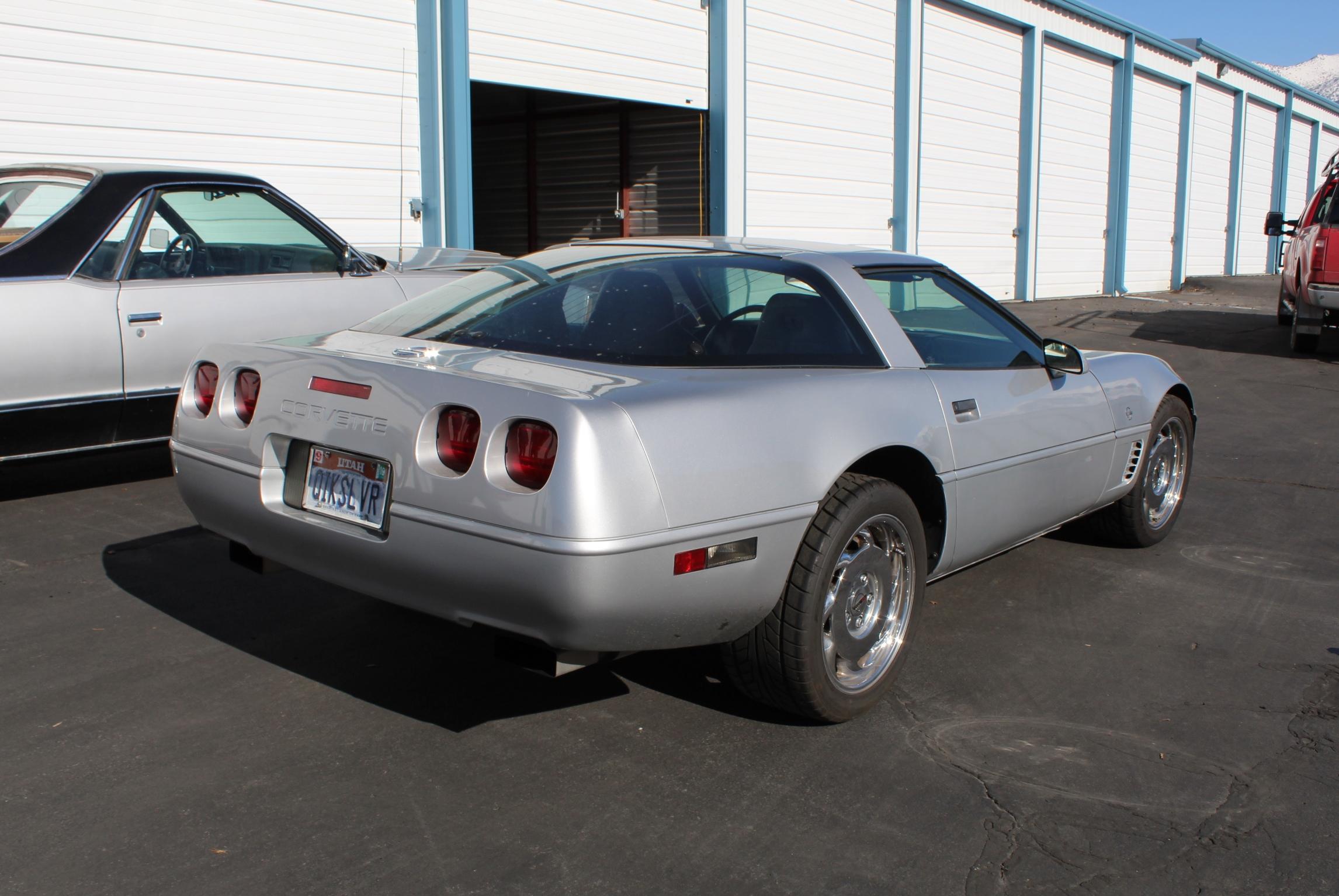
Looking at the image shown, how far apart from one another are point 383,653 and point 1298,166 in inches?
1458

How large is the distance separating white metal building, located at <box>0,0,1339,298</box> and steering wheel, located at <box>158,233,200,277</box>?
2.93 metres

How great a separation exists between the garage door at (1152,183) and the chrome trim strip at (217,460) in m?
22.9

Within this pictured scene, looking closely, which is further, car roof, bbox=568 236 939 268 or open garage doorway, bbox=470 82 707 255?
open garage doorway, bbox=470 82 707 255

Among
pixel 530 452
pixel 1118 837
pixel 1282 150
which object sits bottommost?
pixel 1118 837

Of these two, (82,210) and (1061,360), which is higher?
(82,210)

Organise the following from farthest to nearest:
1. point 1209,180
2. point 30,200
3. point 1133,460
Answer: point 1209,180
point 30,200
point 1133,460

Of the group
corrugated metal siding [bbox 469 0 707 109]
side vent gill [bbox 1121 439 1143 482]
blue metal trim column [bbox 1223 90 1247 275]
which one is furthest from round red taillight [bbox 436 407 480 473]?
blue metal trim column [bbox 1223 90 1247 275]

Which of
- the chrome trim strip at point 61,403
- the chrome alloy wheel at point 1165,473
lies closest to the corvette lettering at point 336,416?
the chrome trim strip at point 61,403

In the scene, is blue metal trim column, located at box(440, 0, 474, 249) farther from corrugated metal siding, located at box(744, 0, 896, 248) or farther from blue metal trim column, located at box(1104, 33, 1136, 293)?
blue metal trim column, located at box(1104, 33, 1136, 293)

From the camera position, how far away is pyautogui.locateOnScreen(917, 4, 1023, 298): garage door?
1809 cm

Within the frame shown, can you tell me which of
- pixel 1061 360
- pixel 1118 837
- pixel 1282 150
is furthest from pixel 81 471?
pixel 1282 150

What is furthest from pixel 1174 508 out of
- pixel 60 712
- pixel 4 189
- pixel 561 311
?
pixel 4 189

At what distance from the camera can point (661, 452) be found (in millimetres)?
2859

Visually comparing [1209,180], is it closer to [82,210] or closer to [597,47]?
[597,47]
